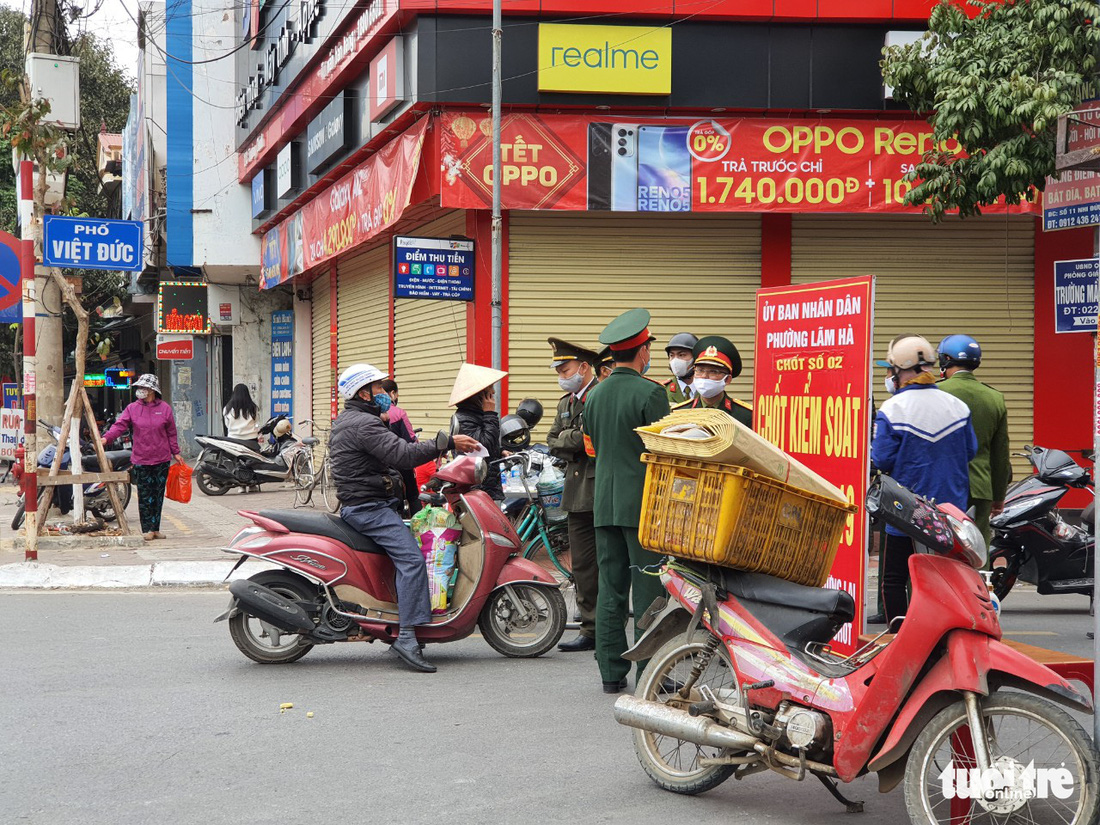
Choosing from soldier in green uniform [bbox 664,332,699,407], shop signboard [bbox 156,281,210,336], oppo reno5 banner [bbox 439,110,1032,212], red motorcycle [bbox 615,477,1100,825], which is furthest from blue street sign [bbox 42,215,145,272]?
shop signboard [bbox 156,281,210,336]

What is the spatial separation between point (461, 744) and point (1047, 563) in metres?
5.24

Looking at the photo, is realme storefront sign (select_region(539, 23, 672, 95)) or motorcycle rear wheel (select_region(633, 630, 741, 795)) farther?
realme storefront sign (select_region(539, 23, 672, 95))

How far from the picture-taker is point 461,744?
562cm

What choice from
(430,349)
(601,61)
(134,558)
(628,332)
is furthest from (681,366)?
(430,349)

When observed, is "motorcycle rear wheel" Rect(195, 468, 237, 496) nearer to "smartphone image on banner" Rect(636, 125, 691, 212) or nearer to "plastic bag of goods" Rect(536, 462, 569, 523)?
"smartphone image on banner" Rect(636, 125, 691, 212)

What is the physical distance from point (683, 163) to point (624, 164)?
0.66 metres

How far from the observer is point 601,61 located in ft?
43.6

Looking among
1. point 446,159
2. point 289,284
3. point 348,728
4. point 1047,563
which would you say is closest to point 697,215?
point 446,159

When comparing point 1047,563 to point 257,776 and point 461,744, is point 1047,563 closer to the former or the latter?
point 461,744

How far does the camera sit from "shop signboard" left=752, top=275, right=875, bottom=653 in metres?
6.12

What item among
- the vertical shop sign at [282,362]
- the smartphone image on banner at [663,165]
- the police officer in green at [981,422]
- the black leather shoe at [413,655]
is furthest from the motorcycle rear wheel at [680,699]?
the vertical shop sign at [282,362]

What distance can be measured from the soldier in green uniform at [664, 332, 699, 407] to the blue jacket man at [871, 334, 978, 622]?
1971mm

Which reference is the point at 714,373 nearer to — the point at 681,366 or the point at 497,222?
the point at 681,366

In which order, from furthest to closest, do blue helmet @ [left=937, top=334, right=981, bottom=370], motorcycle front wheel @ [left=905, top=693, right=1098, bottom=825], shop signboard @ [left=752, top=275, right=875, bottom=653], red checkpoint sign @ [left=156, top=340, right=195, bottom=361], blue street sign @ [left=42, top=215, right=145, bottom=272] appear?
red checkpoint sign @ [left=156, top=340, right=195, bottom=361] → blue street sign @ [left=42, top=215, right=145, bottom=272] → blue helmet @ [left=937, top=334, right=981, bottom=370] → shop signboard @ [left=752, top=275, right=875, bottom=653] → motorcycle front wheel @ [left=905, top=693, right=1098, bottom=825]
